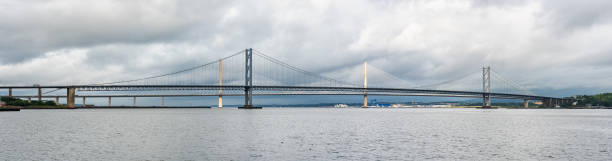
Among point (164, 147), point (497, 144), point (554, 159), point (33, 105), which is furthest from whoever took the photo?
point (33, 105)

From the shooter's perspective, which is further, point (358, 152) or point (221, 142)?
point (221, 142)

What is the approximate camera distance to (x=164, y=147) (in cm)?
2155

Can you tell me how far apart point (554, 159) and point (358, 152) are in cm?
715

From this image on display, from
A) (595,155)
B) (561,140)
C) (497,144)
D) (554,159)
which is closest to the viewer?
(554,159)

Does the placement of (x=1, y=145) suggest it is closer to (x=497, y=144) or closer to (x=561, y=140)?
(x=497, y=144)

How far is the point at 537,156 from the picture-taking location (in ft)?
60.8

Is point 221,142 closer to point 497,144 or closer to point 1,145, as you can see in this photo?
point 1,145

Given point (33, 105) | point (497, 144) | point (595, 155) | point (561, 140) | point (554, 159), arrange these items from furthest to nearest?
point (33, 105)
point (561, 140)
point (497, 144)
point (595, 155)
point (554, 159)

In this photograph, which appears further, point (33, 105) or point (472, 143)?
point (33, 105)

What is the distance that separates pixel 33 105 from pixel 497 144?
119 m

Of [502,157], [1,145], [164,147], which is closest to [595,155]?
[502,157]

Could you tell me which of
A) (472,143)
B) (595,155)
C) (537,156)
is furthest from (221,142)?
(595,155)

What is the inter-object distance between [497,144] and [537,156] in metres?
4.62

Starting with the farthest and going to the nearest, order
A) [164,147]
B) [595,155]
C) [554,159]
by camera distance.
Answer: [164,147] < [595,155] < [554,159]
